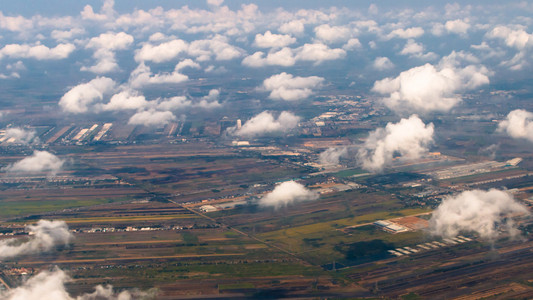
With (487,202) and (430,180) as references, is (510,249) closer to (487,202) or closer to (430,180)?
(487,202)

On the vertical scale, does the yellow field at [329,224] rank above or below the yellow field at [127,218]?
below

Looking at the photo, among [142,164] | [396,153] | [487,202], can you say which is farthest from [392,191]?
[142,164]

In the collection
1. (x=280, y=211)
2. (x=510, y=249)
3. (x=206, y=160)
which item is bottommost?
(x=510, y=249)

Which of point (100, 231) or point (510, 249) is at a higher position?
point (100, 231)

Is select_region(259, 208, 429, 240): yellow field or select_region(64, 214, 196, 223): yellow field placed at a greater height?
select_region(64, 214, 196, 223): yellow field

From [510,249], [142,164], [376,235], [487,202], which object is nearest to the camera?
[510,249]

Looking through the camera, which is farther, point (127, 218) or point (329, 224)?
point (127, 218)

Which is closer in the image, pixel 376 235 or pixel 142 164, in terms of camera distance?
pixel 376 235

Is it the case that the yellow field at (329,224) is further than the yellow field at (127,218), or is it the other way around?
the yellow field at (127,218)

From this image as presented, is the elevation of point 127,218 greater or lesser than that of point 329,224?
greater

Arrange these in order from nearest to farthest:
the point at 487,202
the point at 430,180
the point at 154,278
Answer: the point at 154,278
the point at 487,202
the point at 430,180

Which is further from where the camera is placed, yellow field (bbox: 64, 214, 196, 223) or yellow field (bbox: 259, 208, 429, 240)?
yellow field (bbox: 64, 214, 196, 223)
